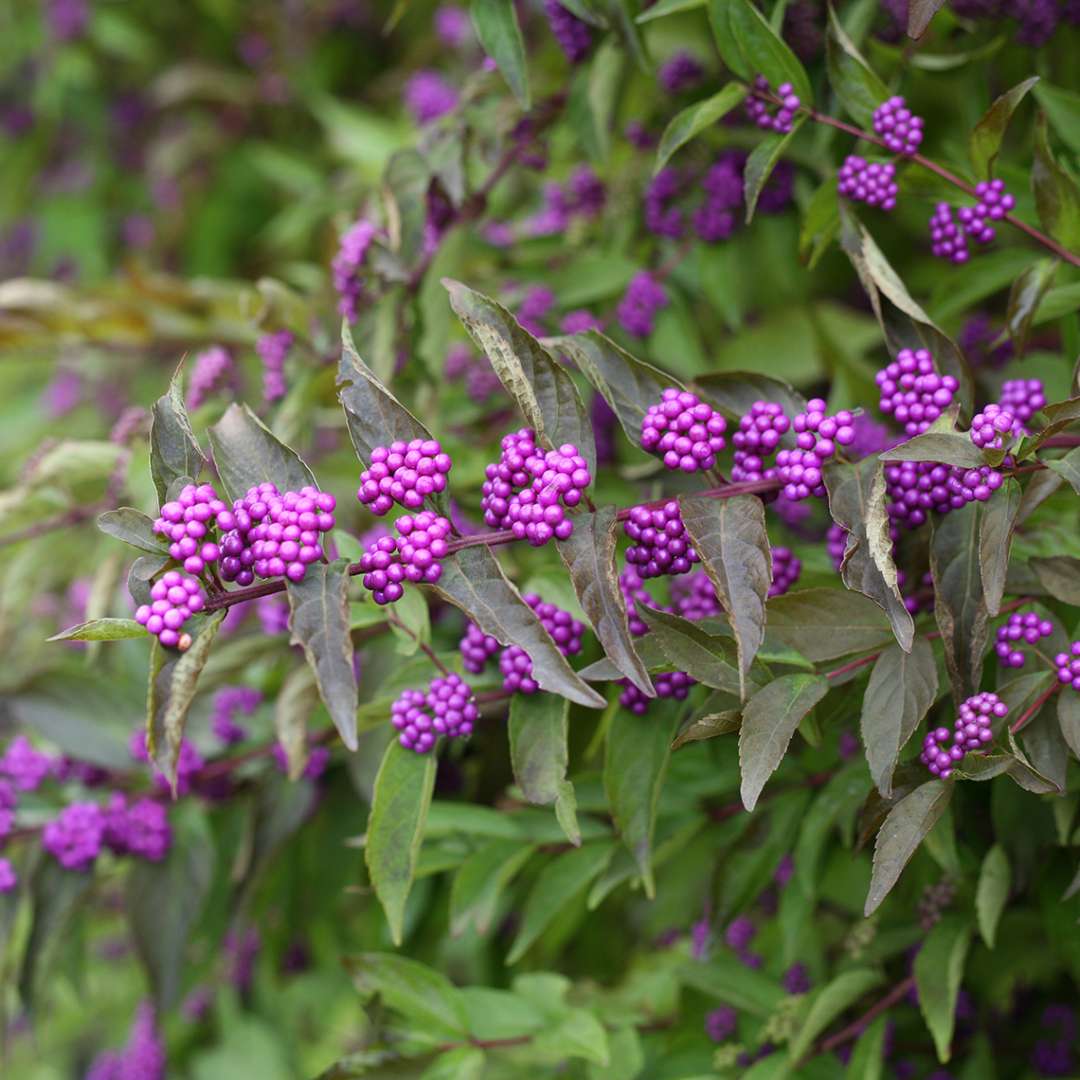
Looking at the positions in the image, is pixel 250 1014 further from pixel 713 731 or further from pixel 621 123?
pixel 621 123

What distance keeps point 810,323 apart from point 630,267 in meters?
0.26

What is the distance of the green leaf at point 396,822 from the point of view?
35.9 inches

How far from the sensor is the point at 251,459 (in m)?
0.81

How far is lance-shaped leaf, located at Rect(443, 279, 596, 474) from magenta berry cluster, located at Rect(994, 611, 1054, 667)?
13.1 inches

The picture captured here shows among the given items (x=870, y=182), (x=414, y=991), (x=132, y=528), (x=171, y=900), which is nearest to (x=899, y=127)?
(x=870, y=182)

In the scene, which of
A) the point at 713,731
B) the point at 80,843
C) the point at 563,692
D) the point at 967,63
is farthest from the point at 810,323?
the point at 80,843

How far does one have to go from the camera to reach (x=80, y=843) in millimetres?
1250

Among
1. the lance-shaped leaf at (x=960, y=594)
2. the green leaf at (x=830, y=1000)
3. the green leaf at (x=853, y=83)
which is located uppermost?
the green leaf at (x=853, y=83)

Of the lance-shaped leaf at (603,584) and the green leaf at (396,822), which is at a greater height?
the lance-shaped leaf at (603,584)

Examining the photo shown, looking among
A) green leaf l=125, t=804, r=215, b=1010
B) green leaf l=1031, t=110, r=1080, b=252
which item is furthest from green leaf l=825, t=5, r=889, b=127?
green leaf l=125, t=804, r=215, b=1010

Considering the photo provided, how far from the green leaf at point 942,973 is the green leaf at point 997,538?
40 cm

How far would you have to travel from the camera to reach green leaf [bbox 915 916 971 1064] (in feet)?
3.14

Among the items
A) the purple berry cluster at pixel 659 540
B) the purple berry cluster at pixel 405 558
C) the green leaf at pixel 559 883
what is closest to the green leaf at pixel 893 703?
the purple berry cluster at pixel 659 540

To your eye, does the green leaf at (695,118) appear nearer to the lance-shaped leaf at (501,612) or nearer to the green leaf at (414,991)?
the lance-shaped leaf at (501,612)
